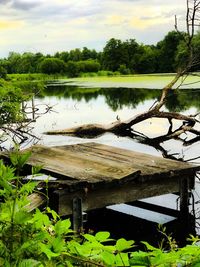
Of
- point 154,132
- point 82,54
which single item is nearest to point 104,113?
point 154,132

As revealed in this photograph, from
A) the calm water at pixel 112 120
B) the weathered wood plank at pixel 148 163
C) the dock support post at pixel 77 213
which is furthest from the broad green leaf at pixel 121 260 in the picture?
the calm water at pixel 112 120

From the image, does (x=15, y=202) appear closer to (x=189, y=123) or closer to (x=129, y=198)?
(x=129, y=198)

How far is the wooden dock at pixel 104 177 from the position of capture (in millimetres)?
7172

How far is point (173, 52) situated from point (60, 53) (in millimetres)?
42867

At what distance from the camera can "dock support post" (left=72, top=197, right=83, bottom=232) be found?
7.16 metres

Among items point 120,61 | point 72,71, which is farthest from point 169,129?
point 120,61

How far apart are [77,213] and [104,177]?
2.20ft

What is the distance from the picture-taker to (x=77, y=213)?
721 cm

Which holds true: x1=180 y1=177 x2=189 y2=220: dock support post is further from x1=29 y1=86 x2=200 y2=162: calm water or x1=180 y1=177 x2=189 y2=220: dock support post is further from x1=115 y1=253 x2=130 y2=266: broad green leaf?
x1=115 y1=253 x2=130 y2=266: broad green leaf

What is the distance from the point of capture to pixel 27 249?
156 cm

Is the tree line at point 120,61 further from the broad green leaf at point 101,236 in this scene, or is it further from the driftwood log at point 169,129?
the broad green leaf at point 101,236

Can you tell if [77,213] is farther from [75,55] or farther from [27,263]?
[75,55]

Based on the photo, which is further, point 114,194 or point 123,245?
point 114,194

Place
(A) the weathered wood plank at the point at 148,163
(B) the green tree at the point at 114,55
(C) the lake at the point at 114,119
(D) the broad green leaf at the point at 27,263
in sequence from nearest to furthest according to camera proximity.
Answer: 1. (D) the broad green leaf at the point at 27,263
2. (A) the weathered wood plank at the point at 148,163
3. (C) the lake at the point at 114,119
4. (B) the green tree at the point at 114,55
